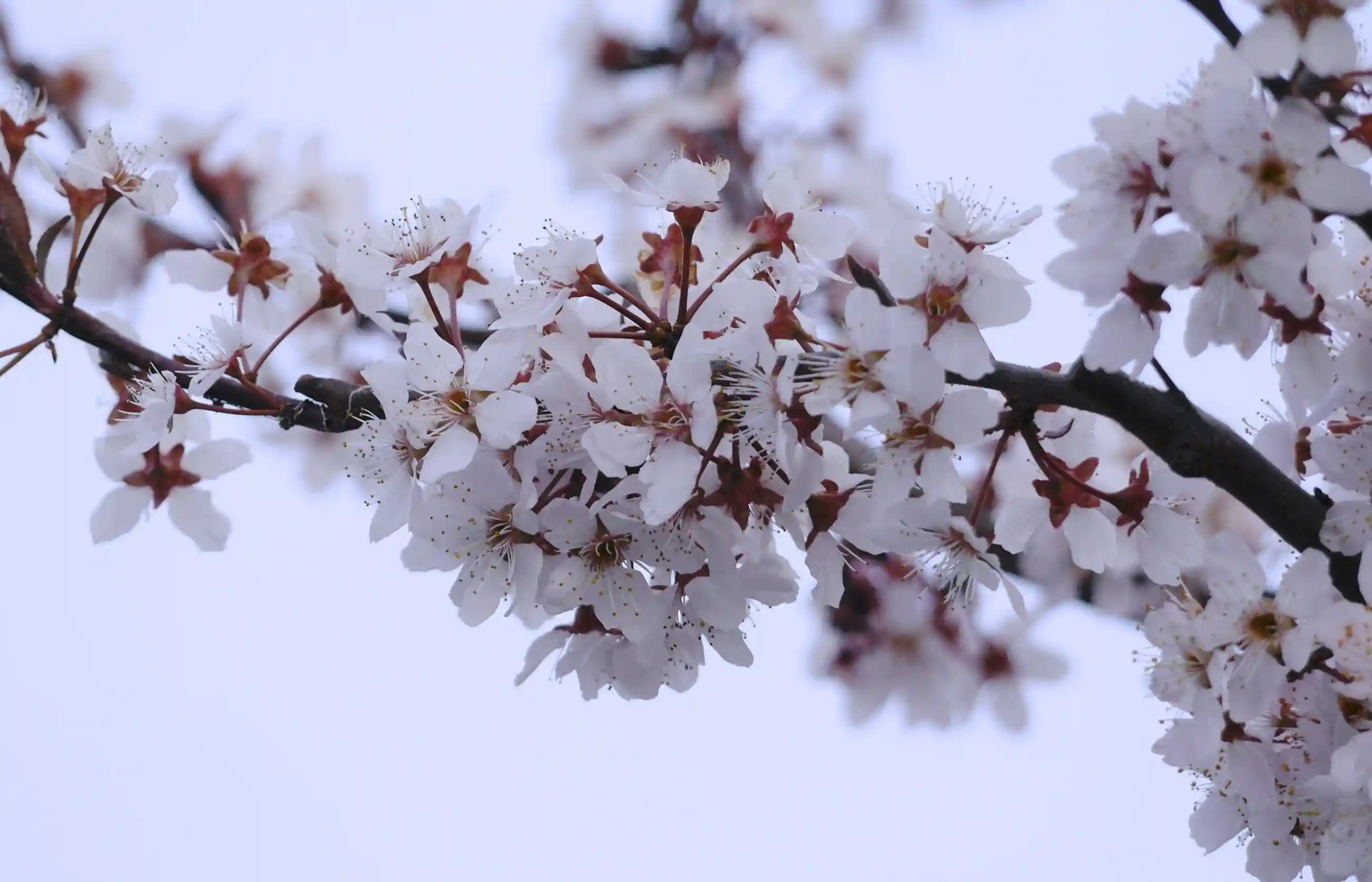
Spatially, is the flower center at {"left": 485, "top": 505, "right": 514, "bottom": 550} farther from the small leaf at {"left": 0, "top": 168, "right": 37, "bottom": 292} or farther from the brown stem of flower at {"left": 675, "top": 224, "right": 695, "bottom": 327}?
the small leaf at {"left": 0, "top": 168, "right": 37, "bottom": 292}

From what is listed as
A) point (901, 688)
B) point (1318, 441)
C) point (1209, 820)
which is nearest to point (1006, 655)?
point (901, 688)

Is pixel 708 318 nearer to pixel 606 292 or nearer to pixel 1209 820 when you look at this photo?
pixel 606 292

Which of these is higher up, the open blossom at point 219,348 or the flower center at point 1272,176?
the open blossom at point 219,348

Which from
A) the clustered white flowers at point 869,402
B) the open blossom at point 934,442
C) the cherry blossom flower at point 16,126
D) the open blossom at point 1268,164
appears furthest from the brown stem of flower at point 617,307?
the cherry blossom flower at point 16,126

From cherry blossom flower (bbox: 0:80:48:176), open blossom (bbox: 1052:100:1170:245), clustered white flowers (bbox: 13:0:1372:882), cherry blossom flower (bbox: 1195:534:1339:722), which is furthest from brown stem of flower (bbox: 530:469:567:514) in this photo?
cherry blossom flower (bbox: 0:80:48:176)

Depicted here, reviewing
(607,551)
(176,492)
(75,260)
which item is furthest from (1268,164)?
(176,492)

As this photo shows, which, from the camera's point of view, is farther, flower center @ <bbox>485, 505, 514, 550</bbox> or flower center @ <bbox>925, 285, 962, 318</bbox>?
flower center @ <bbox>485, 505, 514, 550</bbox>

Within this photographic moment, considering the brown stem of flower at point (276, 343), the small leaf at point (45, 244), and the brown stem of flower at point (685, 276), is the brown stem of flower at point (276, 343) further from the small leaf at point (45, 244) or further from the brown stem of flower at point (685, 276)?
the brown stem of flower at point (685, 276)
